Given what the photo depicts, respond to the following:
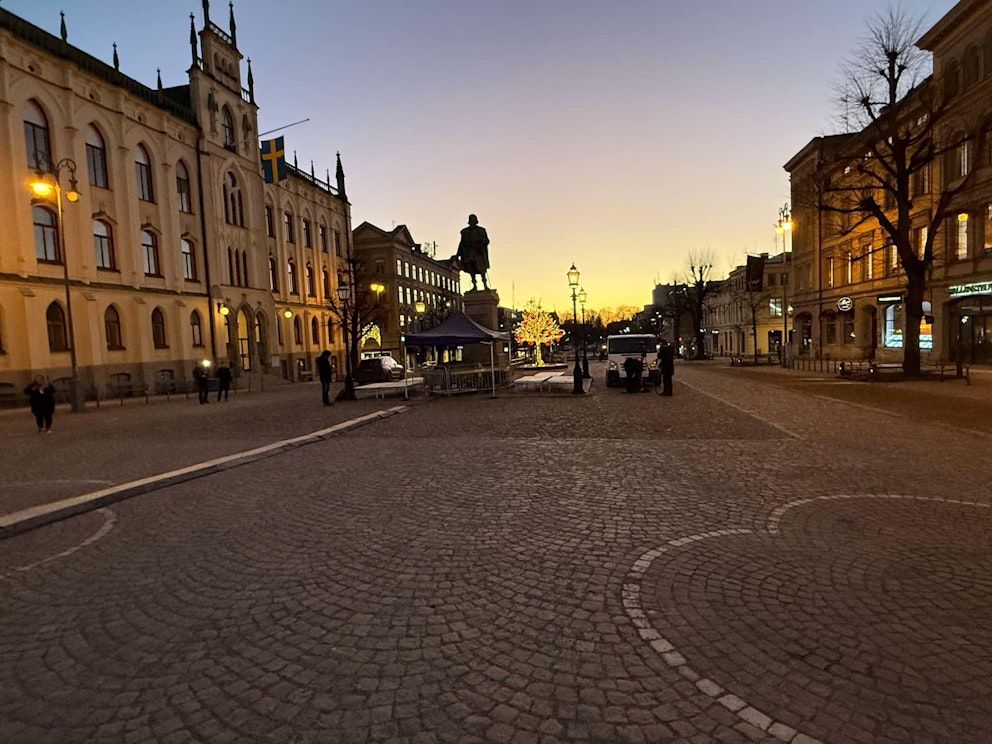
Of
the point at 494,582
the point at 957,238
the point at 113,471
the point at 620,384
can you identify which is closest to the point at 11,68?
the point at 113,471

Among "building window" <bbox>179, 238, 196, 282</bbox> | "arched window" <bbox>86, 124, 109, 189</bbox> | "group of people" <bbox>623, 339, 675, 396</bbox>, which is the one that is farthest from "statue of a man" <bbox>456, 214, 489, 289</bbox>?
"arched window" <bbox>86, 124, 109, 189</bbox>

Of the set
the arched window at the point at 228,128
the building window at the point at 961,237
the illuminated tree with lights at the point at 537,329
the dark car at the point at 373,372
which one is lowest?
the dark car at the point at 373,372

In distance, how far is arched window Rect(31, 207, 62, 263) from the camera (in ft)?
80.6

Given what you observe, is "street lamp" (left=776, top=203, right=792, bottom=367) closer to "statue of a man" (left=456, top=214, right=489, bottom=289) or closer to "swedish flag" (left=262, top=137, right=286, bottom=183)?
"statue of a man" (left=456, top=214, right=489, bottom=289)

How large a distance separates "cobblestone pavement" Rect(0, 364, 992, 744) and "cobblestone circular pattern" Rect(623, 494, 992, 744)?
2 centimetres

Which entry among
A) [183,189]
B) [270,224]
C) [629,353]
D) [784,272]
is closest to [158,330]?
[183,189]

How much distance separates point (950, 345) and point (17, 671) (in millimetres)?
38549

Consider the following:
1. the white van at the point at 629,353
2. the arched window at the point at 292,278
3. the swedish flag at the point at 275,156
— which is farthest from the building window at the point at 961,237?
the arched window at the point at 292,278

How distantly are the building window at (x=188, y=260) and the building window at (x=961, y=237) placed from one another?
142 feet

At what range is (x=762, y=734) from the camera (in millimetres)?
2609

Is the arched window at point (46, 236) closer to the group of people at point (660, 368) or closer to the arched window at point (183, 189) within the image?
the arched window at point (183, 189)

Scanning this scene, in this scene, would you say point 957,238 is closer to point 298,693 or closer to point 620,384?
point 620,384

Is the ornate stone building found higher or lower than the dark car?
higher

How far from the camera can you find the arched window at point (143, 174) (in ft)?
99.3
